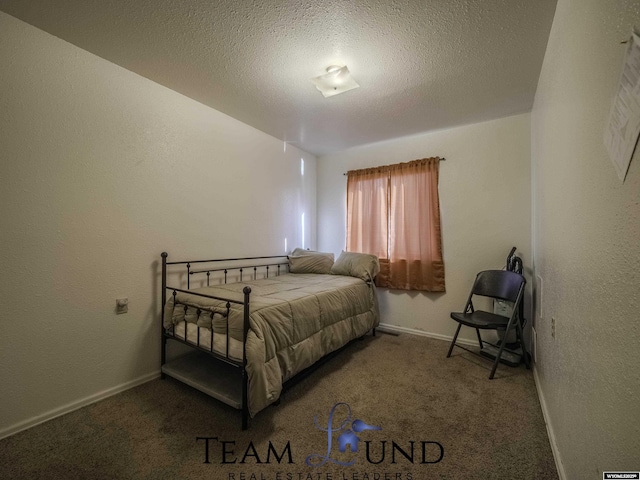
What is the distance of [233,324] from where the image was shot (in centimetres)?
163

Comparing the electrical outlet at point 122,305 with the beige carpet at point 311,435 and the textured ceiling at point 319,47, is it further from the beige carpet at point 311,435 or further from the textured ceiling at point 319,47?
the textured ceiling at point 319,47

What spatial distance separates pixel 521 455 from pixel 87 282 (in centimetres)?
271

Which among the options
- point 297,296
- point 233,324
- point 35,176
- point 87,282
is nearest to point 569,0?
point 297,296

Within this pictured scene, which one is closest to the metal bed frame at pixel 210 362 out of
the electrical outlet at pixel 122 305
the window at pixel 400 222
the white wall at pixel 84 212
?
the white wall at pixel 84 212

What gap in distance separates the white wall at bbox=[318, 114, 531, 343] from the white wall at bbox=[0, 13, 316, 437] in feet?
7.37

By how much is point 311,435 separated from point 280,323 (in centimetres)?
63

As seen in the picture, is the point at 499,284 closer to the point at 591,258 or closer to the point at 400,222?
the point at 400,222

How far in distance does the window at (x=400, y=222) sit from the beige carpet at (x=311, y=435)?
1.24m

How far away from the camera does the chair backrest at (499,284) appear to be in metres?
2.35

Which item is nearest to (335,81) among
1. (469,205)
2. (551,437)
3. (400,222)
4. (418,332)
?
(400,222)

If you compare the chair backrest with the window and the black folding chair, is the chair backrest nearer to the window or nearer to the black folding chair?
the black folding chair

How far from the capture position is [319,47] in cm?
176

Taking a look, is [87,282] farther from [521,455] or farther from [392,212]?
[392,212]

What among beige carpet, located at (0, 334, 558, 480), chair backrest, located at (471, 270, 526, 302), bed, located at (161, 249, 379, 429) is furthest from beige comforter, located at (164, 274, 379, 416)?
chair backrest, located at (471, 270, 526, 302)
